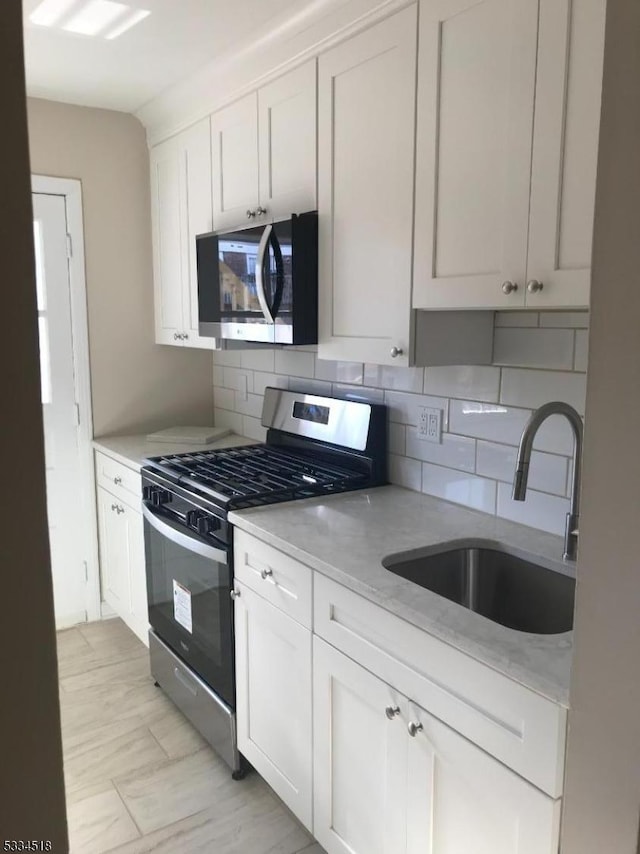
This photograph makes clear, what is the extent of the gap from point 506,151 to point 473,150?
0.11m

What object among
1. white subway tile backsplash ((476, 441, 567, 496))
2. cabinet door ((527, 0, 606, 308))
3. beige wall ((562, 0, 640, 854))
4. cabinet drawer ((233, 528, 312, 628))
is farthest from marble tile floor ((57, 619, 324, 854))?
cabinet door ((527, 0, 606, 308))

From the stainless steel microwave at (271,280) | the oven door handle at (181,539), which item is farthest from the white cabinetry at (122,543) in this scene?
the stainless steel microwave at (271,280)

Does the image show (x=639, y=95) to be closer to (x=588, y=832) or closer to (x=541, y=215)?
(x=541, y=215)

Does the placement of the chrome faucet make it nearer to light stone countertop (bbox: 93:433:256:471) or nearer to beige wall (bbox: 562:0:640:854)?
beige wall (bbox: 562:0:640:854)

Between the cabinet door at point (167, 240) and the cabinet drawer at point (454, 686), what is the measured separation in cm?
189

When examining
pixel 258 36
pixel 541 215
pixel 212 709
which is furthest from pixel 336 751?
pixel 258 36

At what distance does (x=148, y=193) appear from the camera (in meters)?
3.35

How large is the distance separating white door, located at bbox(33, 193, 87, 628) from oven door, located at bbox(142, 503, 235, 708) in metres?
0.78

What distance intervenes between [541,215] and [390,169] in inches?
21.7

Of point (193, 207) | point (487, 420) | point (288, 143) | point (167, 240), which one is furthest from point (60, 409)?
point (487, 420)

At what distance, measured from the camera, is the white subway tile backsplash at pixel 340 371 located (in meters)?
2.55

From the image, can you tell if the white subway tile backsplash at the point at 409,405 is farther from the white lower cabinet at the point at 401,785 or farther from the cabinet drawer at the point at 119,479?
the cabinet drawer at the point at 119,479

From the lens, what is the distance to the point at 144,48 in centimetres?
248

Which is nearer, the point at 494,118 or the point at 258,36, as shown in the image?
the point at 494,118
